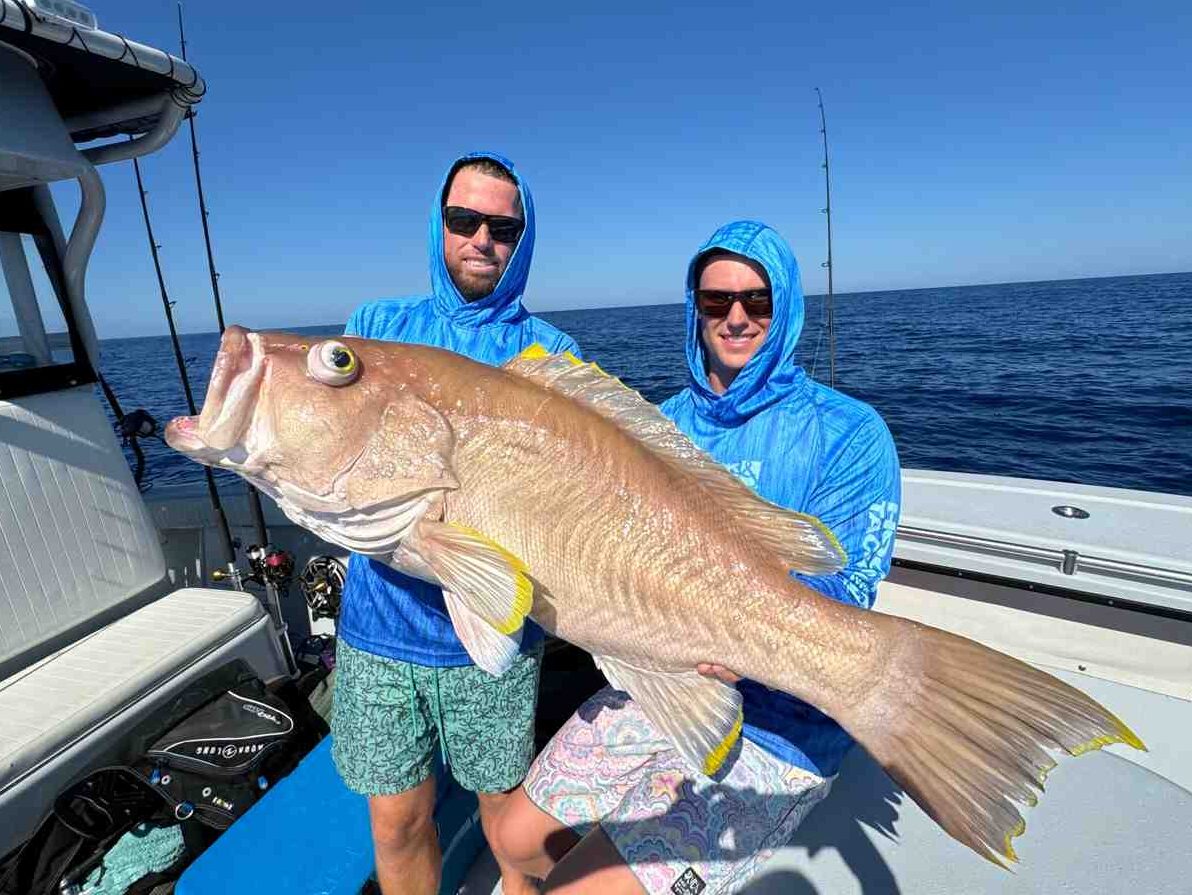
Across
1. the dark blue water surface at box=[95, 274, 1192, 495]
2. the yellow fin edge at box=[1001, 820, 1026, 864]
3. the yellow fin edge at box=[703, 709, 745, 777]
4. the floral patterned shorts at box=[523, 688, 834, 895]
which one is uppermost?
the yellow fin edge at box=[703, 709, 745, 777]

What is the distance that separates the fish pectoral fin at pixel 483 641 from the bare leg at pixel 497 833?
0.88m

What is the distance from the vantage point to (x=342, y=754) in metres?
2.04

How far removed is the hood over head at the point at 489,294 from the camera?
7.31 ft

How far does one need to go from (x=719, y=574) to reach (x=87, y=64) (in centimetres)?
364

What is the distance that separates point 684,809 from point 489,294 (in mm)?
1893

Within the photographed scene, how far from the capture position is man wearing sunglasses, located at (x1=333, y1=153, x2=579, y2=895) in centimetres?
197

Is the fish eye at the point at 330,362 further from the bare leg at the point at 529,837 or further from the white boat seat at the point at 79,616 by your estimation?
the white boat seat at the point at 79,616

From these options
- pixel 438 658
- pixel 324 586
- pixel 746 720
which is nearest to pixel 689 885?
pixel 746 720

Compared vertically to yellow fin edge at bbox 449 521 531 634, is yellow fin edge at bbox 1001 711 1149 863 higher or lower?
lower

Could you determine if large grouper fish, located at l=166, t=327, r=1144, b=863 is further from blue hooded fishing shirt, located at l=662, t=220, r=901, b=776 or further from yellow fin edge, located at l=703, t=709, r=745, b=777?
blue hooded fishing shirt, located at l=662, t=220, r=901, b=776

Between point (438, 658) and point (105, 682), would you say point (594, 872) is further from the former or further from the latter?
point (105, 682)

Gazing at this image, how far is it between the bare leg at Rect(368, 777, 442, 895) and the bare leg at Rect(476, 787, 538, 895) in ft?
0.63

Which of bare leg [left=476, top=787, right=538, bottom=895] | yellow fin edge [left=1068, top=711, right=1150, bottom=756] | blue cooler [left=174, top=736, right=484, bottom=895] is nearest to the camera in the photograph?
yellow fin edge [left=1068, top=711, right=1150, bottom=756]

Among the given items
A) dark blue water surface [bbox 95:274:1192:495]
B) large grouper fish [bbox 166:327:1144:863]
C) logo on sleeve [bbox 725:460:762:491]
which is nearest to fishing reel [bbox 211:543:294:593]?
large grouper fish [bbox 166:327:1144:863]
